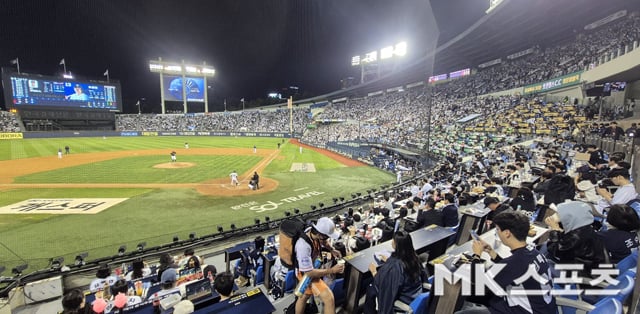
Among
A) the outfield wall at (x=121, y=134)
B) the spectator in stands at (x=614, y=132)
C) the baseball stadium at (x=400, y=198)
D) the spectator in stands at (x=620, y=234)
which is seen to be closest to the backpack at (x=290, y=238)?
the baseball stadium at (x=400, y=198)

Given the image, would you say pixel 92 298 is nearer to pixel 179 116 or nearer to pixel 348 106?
pixel 348 106

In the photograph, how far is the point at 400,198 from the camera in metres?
12.9

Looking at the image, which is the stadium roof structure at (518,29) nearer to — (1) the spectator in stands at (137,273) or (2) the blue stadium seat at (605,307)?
(2) the blue stadium seat at (605,307)

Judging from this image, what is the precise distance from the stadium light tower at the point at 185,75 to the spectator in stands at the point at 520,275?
96.3 metres

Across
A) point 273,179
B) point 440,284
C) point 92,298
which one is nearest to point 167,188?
point 273,179

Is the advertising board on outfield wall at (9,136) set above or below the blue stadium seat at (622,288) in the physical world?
above

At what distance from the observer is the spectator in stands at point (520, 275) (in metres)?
2.59

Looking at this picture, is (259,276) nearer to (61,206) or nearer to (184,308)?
(184,308)

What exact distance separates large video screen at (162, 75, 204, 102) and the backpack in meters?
97.6

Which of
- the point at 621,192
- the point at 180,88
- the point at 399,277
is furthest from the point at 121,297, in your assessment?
the point at 180,88

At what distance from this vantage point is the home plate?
26.8 metres

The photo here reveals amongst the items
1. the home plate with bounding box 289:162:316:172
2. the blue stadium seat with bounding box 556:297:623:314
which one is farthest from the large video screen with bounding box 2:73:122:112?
the blue stadium seat with bounding box 556:297:623:314

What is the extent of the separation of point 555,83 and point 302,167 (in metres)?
27.0

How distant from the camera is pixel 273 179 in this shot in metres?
22.8
